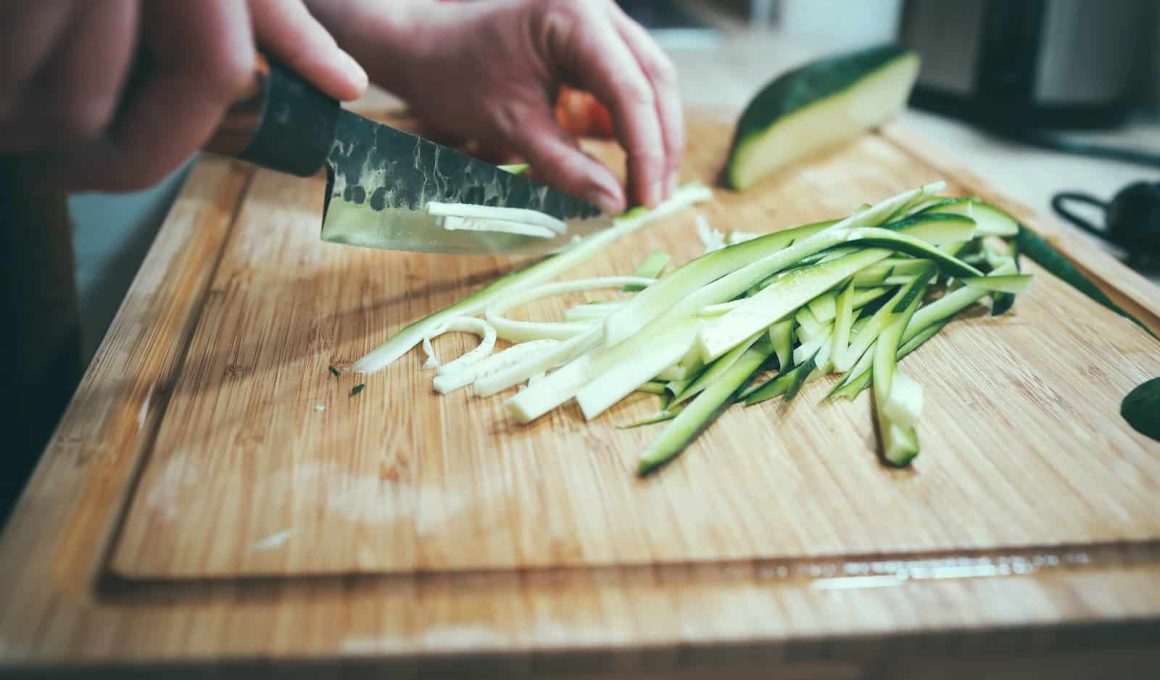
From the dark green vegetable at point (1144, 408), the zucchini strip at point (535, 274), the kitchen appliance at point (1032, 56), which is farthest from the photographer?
the kitchen appliance at point (1032, 56)

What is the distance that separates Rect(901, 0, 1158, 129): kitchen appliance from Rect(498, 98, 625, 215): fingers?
1.22m

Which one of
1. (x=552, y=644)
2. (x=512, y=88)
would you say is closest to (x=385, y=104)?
(x=512, y=88)

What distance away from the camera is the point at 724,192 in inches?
68.5

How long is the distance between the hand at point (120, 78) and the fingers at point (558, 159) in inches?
25.1

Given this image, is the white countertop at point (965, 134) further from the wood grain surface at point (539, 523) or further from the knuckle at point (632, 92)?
the wood grain surface at point (539, 523)

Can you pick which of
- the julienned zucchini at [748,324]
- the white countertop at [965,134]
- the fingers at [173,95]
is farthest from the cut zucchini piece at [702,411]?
the white countertop at [965,134]

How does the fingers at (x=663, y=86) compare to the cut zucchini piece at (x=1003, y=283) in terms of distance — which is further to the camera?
the fingers at (x=663, y=86)

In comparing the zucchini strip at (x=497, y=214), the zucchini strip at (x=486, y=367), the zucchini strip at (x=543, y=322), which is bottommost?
the zucchini strip at (x=543, y=322)

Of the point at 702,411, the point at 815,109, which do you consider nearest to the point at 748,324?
the point at 702,411

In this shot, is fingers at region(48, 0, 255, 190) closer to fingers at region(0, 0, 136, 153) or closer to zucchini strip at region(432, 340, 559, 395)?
fingers at region(0, 0, 136, 153)

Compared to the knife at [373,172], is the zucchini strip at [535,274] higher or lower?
lower

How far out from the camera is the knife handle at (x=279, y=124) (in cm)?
97

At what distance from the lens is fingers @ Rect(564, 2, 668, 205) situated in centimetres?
152

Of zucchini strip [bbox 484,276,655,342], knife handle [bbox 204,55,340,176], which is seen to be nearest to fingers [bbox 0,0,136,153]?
knife handle [bbox 204,55,340,176]
